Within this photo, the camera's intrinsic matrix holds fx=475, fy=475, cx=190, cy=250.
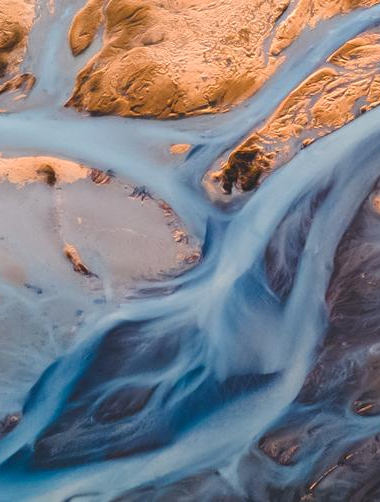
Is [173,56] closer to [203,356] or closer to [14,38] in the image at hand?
[14,38]

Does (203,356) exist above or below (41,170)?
below

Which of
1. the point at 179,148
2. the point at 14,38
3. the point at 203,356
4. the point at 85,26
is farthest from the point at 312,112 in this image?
the point at 14,38

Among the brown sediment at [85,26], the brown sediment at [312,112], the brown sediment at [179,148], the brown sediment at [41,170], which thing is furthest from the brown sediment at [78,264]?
the brown sediment at [85,26]

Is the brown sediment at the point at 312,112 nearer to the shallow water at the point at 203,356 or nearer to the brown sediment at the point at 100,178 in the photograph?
the shallow water at the point at 203,356

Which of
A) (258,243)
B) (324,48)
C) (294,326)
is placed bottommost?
(294,326)

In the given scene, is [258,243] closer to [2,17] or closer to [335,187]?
[335,187]

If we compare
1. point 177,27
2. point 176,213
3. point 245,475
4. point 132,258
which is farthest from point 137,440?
point 177,27
